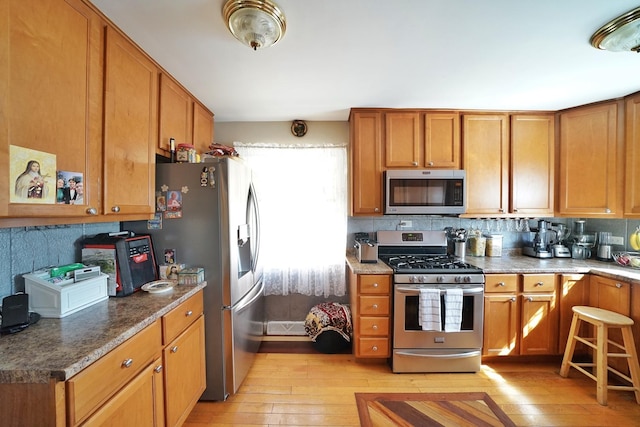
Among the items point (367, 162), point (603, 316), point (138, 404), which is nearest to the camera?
point (138, 404)

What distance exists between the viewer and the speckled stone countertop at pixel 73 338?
77 centimetres

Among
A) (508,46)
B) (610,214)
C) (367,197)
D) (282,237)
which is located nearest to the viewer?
(508,46)

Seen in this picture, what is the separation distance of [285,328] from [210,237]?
5.16 feet

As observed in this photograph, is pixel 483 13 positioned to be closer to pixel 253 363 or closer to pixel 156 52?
pixel 156 52

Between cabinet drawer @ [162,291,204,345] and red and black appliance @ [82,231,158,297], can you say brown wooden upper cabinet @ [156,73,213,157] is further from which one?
cabinet drawer @ [162,291,204,345]

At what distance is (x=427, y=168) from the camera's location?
241 cm

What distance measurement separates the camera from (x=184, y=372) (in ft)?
4.80

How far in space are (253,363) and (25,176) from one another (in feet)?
6.79

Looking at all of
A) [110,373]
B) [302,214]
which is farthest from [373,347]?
[110,373]

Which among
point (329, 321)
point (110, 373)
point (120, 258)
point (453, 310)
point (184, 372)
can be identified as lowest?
point (329, 321)

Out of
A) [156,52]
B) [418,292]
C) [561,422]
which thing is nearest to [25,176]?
[156,52]

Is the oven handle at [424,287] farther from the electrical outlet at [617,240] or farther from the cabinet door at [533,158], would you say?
the electrical outlet at [617,240]

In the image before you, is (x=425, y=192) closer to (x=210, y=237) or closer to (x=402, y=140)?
(x=402, y=140)

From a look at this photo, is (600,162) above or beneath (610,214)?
above
